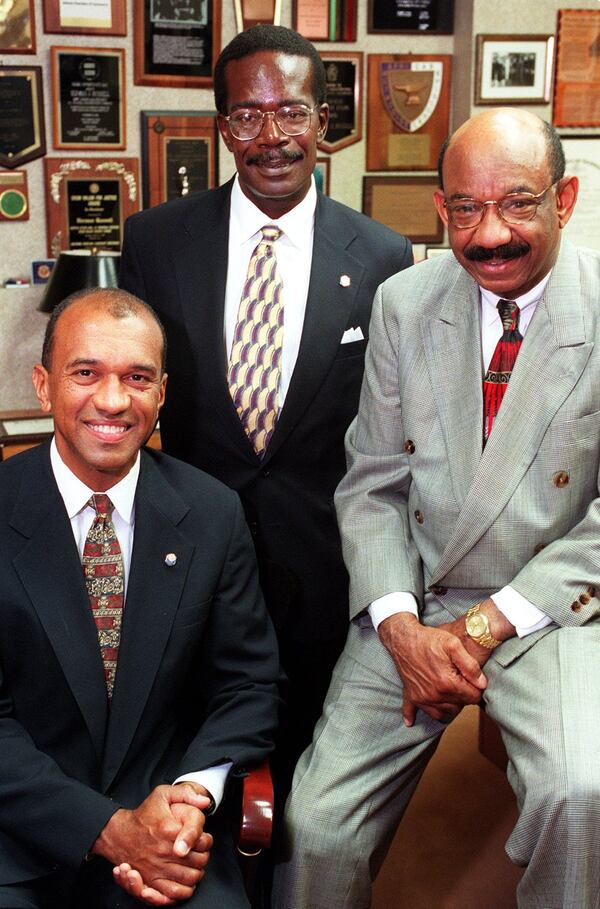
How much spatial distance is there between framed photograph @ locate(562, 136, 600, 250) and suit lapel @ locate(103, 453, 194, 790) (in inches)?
98.7

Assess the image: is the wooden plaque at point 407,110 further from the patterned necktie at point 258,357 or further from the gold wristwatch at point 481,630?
the gold wristwatch at point 481,630

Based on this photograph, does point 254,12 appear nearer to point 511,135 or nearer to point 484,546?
point 511,135

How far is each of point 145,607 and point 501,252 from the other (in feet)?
3.15

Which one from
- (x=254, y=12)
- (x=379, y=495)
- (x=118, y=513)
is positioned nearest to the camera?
(x=118, y=513)

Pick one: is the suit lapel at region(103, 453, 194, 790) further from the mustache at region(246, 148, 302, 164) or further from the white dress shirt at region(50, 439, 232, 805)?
the mustache at region(246, 148, 302, 164)

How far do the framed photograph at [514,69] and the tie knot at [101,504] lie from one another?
2583 millimetres

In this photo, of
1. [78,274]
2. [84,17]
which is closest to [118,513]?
[78,274]

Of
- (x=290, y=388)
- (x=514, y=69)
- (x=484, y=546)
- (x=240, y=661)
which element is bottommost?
(x=240, y=661)

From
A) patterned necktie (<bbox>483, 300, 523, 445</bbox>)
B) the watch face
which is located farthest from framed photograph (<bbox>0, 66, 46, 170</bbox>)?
the watch face

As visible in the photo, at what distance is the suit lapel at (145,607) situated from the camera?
1.96m

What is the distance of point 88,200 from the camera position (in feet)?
12.5

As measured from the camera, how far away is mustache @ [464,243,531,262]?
2008 mm

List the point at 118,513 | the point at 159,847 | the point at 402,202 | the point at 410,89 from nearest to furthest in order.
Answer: the point at 159,847 → the point at 118,513 → the point at 410,89 → the point at 402,202

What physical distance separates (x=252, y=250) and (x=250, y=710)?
1.12 meters
